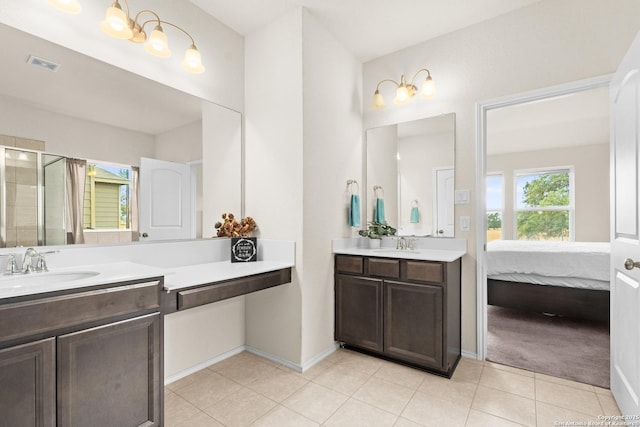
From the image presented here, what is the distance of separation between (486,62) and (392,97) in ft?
2.64

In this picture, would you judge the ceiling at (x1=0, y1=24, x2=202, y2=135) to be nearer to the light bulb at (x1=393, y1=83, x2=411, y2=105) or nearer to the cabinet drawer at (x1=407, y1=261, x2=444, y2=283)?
the light bulb at (x1=393, y1=83, x2=411, y2=105)

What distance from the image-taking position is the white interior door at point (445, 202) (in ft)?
8.65

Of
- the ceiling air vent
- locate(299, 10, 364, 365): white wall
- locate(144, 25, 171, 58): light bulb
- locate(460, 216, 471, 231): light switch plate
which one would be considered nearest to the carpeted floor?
locate(460, 216, 471, 231): light switch plate

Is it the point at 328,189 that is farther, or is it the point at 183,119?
the point at 328,189

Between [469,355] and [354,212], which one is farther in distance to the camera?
Result: [354,212]

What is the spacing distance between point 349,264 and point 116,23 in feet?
7.15

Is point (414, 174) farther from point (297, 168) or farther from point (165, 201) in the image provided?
point (165, 201)

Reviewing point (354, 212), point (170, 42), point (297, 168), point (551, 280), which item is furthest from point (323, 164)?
point (551, 280)

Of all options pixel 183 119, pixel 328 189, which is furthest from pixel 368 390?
pixel 183 119

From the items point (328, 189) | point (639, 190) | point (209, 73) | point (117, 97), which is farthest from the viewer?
point (328, 189)

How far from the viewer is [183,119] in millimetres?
2219

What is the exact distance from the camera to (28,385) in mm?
1107

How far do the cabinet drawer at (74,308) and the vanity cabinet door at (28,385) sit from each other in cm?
6

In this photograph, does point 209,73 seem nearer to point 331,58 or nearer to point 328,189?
point 331,58
